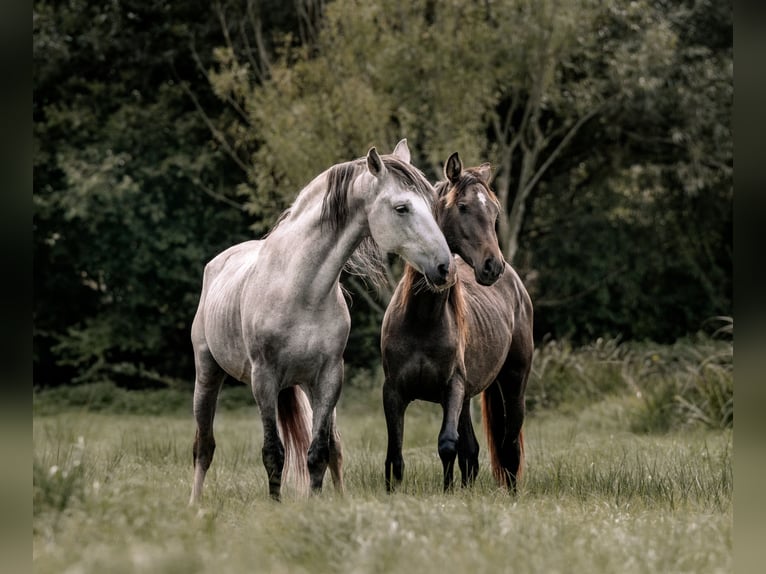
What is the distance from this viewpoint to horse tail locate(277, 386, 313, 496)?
251 inches

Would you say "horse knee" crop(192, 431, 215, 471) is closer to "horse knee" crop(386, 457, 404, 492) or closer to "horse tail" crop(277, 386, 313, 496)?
"horse tail" crop(277, 386, 313, 496)

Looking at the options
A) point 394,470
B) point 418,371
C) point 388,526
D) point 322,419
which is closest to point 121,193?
point 418,371

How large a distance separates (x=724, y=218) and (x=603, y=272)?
258 centimetres

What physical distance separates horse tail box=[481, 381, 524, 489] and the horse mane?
1.09 metres

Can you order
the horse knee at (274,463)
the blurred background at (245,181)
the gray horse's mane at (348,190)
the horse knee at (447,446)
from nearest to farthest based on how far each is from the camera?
the gray horse's mane at (348,190) < the horse knee at (274,463) < the horse knee at (447,446) < the blurred background at (245,181)

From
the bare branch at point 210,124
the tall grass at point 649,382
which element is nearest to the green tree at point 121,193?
the bare branch at point 210,124

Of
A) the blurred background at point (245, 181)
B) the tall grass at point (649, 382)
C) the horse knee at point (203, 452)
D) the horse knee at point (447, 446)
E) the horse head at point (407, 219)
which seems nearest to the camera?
the horse head at point (407, 219)

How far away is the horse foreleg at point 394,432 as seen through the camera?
6234mm

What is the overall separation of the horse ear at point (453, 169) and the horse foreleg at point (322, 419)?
1512 mm

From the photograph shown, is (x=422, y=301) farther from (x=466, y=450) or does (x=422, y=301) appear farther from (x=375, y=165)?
(x=466, y=450)

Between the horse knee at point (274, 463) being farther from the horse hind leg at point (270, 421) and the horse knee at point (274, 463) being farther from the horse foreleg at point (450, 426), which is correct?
the horse foreleg at point (450, 426)

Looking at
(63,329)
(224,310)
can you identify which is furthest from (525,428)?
(63,329)

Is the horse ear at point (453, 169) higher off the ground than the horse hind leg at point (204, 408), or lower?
higher

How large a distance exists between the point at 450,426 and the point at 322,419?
89cm
